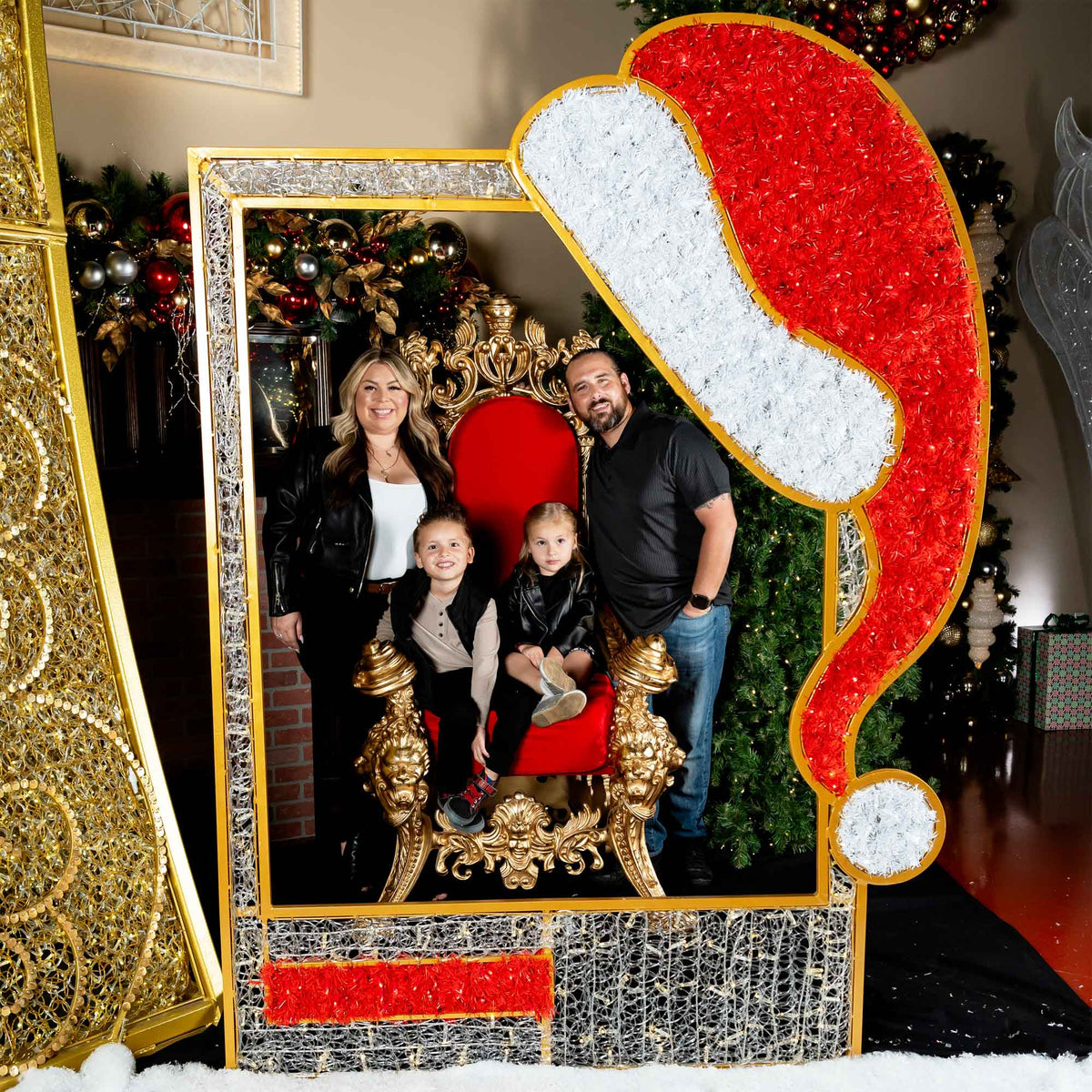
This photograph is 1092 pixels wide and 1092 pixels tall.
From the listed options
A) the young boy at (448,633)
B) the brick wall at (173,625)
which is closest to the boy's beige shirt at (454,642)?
the young boy at (448,633)

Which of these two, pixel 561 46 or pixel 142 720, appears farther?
pixel 561 46

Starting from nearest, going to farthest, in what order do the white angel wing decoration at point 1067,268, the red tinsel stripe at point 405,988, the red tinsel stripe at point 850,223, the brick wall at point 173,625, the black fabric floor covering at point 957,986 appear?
the red tinsel stripe at point 850,223 < the red tinsel stripe at point 405,988 < the black fabric floor covering at point 957,986 < the brick wall at point 173,625 < the white angel wing decoration at point 1067,268

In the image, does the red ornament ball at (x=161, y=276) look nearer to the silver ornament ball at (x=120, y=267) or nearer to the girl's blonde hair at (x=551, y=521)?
the silver ornament ball at (x=120, y=267)

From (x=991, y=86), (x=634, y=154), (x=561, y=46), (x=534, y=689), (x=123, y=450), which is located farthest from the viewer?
(x=991, y=86)

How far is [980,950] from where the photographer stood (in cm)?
272

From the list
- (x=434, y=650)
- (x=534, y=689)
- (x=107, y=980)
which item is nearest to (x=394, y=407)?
(x=434, y=650)

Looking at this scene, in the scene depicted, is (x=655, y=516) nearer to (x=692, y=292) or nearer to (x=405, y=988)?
(x=692, y=292)

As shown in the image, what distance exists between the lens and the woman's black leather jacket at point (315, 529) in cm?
209

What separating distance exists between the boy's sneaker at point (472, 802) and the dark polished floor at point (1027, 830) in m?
1.67

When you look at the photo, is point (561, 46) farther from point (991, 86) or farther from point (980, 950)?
point (980, 950)

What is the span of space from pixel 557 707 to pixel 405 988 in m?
0.73

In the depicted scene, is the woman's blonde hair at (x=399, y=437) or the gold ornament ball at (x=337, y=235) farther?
the gold ornament ball at (x=337, y=235)

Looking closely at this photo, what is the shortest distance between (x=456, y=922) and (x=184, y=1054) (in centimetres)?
72

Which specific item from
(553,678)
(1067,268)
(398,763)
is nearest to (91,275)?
(398,763)
